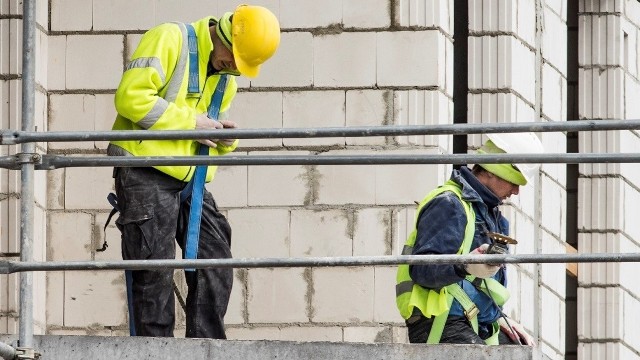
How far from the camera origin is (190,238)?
11586 millimetres

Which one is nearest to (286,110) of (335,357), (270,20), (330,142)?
(330,142)

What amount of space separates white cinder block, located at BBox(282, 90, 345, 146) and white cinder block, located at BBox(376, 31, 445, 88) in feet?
0.96

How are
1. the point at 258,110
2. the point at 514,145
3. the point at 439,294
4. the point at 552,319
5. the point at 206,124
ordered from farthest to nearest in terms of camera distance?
the point at 552,319
the point at 258,110
the point at 514,145
the point at 206,124
the point at 439,294

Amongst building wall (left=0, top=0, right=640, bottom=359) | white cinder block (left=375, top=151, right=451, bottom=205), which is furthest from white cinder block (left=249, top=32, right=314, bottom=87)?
white cinder block (left=375, top=151, right=451, bottom=205)

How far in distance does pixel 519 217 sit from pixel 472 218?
4353 millimetres

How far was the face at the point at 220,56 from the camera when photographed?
1153cm

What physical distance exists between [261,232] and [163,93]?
2.66 metres

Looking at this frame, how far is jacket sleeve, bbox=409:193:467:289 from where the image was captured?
10852 millimetres

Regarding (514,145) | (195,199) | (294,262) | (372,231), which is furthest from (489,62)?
(294,262)

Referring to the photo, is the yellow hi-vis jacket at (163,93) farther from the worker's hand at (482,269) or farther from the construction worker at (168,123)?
the worker's hand at (482,269)

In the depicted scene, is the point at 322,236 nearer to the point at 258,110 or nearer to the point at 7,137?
the point at 258,110

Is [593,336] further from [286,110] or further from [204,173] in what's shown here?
[204,173]

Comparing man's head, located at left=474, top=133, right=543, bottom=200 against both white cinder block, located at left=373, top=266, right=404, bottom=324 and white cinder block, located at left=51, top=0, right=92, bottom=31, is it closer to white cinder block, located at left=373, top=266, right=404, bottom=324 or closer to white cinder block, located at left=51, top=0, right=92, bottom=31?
white cinder block, located at left=373, top=266, right=404, bottom=324

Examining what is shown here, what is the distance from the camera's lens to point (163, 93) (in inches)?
450
